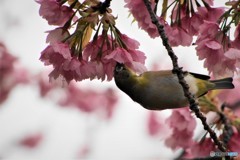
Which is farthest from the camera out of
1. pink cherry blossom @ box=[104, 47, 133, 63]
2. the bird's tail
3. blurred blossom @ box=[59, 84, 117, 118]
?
blurred blossom @ box=[59, 84, 117, 118]

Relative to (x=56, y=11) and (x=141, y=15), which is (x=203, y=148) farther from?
(x=56, y=11)

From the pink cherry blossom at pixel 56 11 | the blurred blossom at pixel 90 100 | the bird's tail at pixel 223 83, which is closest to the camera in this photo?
the pink cherry blossom at pixel 56 11

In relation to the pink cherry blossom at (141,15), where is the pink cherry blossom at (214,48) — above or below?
below

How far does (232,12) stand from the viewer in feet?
6.14

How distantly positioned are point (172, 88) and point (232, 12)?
0.42m

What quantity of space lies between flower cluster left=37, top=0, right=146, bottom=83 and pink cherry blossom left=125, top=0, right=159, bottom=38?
5.6 inches

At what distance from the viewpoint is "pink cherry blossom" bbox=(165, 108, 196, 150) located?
2.74 metres

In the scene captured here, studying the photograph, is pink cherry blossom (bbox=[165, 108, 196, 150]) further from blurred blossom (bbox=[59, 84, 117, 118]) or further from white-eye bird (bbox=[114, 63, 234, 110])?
blurred blossom (bbox=[59, 84, 117, 118])

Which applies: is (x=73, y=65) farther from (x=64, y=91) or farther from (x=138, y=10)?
(x=64, y=91)

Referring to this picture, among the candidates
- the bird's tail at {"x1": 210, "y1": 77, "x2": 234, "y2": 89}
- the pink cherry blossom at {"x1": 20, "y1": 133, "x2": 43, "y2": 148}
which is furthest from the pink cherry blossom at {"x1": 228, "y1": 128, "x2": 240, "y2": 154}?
the pink cherry blossom at {"x1": 20, "y1": 133, "x2": 43, "y2": 148}

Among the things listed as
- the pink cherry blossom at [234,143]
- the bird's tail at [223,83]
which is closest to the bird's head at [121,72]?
the bird's tail at [223,83]

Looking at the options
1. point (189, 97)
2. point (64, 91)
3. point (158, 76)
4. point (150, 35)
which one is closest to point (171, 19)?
point (150, 35)

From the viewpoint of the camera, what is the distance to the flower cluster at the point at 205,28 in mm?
1894

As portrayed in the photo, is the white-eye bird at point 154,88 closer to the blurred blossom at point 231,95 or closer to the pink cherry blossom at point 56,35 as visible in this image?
the pink cherry blossom at point 56,35
